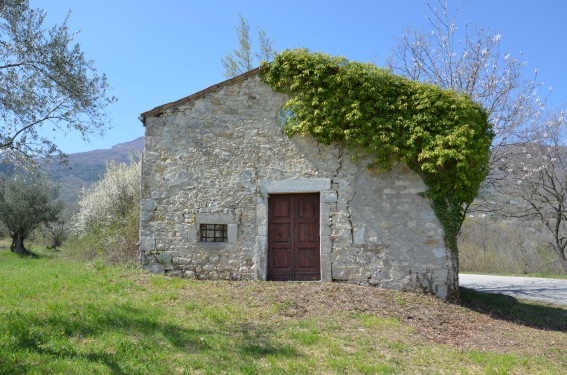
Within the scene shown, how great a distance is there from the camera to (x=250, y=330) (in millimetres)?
6387

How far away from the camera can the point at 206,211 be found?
9.80 m

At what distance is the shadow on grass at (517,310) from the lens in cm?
897

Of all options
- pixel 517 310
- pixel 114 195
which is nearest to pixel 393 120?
pixel 517 310

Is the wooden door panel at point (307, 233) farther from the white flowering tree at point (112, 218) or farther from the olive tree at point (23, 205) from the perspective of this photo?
the olive tree at point (23, 205)

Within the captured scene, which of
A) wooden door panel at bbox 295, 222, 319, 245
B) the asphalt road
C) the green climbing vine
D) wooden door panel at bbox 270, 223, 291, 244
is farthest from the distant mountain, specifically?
the asphalt road

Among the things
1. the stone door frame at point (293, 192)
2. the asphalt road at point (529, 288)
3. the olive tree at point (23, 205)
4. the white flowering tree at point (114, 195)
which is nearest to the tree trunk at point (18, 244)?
the olive tree at point (23, 205)

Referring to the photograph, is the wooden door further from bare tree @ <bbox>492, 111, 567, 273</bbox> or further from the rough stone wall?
bare tree @ <bbox>492, 111, 567, 273</bbox>

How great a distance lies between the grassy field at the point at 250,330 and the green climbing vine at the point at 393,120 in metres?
2.27

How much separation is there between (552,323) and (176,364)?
784 cm

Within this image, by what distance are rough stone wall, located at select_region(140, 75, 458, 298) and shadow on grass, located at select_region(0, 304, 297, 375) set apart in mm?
3196

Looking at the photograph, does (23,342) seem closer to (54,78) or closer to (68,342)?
(68,342)

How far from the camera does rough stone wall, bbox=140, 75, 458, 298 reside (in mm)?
9359

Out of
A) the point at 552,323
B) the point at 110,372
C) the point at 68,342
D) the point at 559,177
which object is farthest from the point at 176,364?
the point at 559,177

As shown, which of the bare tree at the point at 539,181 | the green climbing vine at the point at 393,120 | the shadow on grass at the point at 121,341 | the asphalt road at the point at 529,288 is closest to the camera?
the shadow on grass at the point at 121,341
